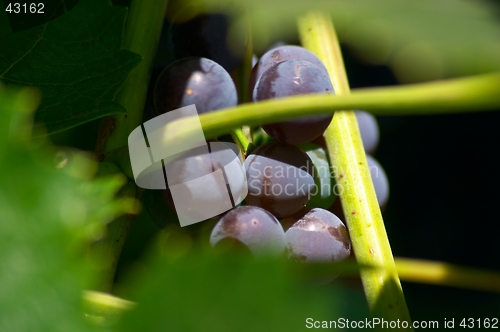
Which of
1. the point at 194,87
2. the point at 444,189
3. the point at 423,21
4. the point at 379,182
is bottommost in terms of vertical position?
the point at 444,189

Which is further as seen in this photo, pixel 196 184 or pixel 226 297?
pixel 196 184

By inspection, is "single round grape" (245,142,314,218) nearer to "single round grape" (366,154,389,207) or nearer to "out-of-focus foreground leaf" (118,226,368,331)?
"single round grape" (366,154,389,207)

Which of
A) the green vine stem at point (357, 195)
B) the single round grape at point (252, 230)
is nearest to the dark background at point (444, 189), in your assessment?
the green vine stem at point (357, 195)

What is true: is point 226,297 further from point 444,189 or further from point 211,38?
point 444,189

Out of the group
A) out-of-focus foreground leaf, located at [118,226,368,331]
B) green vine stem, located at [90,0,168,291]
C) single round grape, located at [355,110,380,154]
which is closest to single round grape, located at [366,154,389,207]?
single round grape, located at [355,110,380,154]

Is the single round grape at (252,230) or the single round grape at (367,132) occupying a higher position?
the single round grape at (252,230)

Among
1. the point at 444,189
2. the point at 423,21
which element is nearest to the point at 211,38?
the point at 423,21

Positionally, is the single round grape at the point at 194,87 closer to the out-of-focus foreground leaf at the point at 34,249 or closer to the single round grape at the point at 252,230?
the single round grape at the point at 252,230
